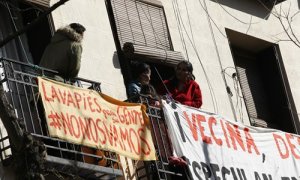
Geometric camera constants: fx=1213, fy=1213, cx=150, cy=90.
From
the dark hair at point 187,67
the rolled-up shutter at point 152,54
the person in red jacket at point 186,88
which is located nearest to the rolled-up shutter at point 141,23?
the rolled-up shutter at point 152,54

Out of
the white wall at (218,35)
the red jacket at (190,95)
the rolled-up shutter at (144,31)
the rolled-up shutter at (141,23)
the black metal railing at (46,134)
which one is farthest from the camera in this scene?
the white wall at (218,35)

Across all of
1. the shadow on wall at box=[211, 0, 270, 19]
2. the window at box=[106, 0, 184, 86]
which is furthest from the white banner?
the shadow on wall at box=[211, 0, 270, 19]

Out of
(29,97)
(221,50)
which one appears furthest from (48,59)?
(221,50)

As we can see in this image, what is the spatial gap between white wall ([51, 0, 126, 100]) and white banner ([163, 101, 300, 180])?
1.13 metres

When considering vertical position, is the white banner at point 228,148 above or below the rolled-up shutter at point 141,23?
below

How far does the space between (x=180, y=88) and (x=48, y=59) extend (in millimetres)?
2690

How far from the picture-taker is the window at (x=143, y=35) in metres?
18.5

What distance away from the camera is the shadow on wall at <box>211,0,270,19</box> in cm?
2156

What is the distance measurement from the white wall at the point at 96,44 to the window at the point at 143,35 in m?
0.18

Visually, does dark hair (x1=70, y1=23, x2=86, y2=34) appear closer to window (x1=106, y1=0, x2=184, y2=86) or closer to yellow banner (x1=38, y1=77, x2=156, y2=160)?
yellow banner (x1=38, y1=77, x2=156, y2=160)

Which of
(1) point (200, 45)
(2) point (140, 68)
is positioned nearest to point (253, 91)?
(1) point (200, 45)

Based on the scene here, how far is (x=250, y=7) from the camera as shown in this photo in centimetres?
2198

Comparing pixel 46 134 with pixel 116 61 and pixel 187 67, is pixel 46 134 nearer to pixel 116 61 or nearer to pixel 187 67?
pixel 116 61

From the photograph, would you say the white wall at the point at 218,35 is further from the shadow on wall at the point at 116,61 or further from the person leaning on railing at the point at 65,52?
the person leaning on railing at the point at 65,52
